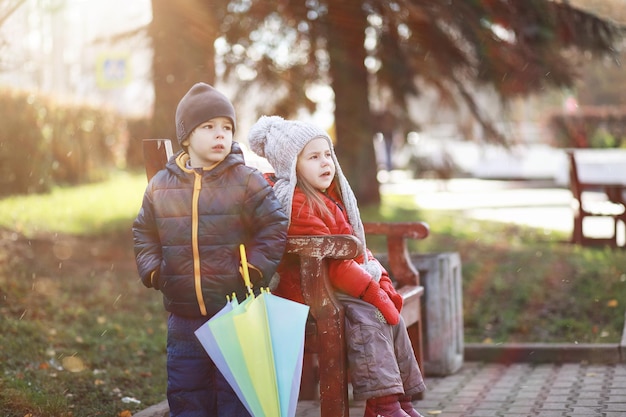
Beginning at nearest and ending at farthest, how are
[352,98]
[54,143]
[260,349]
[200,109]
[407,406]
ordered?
[260,349], [200,109], [407,406], [352,98], [54,143]

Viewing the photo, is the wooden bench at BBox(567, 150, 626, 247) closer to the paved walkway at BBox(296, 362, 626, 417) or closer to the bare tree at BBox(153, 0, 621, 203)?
the bare tree at BBox(153, 0, 621, 203)

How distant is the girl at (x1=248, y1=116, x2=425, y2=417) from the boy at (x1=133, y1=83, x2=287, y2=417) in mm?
297

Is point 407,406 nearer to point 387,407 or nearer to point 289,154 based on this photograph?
point 387,407

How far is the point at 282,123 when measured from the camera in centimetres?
468

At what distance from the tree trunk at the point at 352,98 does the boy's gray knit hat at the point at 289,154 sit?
5.84 m

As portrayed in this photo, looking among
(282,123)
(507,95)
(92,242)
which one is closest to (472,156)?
(507,95)

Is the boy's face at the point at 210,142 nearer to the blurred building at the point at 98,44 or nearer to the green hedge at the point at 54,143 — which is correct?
the blurred building at the point at 98,44

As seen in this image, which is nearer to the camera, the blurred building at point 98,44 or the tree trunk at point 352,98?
the blurred building at point 98,44

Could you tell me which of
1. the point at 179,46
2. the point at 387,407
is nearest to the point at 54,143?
the point at 179,46

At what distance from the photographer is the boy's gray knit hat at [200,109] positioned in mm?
4195

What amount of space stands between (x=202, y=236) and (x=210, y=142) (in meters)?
0.43

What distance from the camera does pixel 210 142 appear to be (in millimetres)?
4203

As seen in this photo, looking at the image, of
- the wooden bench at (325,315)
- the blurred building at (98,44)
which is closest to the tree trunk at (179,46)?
the blurred building at (98,44)

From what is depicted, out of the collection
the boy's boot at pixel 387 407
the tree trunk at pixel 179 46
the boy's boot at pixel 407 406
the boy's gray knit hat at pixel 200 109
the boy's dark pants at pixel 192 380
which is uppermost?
the tree trunk at pixel 179 46
